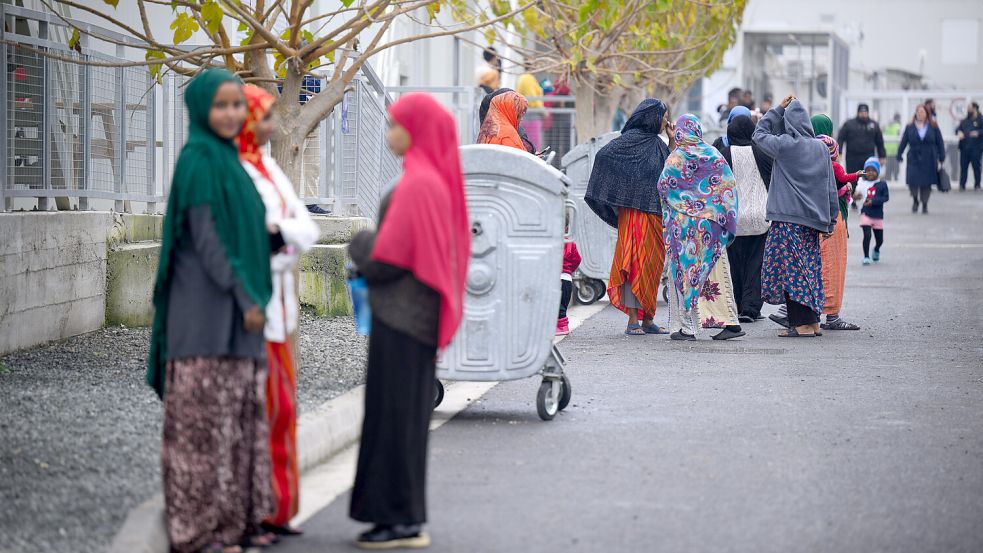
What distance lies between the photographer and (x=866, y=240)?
61.7ft

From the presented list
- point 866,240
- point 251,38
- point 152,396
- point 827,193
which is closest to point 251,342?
point 152,396

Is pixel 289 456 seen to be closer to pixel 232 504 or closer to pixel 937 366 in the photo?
pixel 232 504

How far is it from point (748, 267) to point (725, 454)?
6332 millimetres

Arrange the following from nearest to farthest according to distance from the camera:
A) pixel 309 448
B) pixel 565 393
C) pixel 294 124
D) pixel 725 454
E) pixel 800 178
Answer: pixel 309 448, pixel 725 454, pixel 565 393, pixel 294 124, pixel 800 178

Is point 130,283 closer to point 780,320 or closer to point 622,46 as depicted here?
point 780,320

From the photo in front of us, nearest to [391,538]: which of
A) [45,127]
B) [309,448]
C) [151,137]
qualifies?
[309,448]

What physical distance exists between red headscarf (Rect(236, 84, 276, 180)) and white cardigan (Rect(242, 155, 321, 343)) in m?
0.03

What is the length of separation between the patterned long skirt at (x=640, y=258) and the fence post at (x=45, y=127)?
4.34 metres

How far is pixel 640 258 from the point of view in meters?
11.9

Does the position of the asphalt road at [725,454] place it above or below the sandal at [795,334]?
below

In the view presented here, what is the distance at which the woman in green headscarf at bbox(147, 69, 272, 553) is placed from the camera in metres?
5.16

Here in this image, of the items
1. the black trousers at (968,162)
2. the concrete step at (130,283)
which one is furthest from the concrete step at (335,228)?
the black trousers at (968,162)

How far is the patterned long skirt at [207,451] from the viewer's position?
5.18m

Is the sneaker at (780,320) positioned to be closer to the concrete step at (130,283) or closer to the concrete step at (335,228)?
the concrete step at (335,228)
